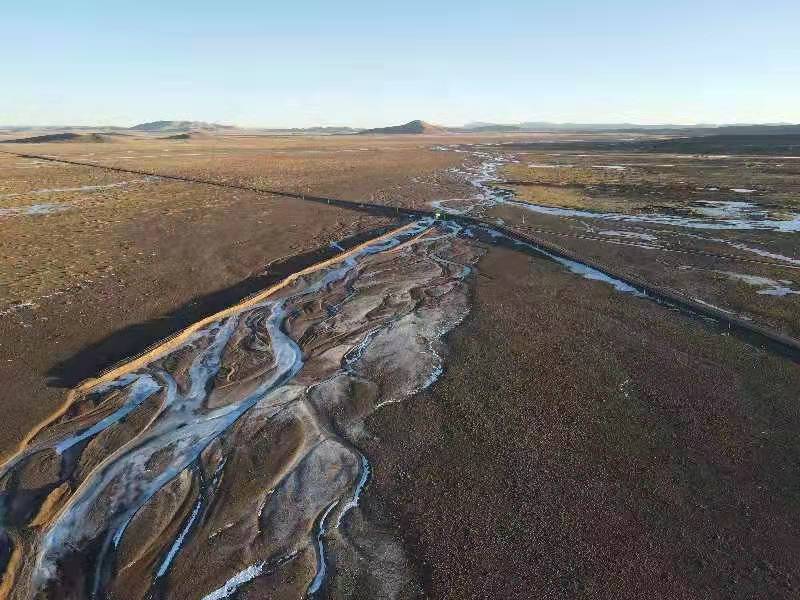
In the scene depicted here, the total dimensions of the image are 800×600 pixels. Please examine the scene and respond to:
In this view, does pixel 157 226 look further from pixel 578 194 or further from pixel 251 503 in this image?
pixel 578 194

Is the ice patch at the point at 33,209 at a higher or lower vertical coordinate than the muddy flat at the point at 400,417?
lower

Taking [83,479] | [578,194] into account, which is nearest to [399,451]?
[83,479]

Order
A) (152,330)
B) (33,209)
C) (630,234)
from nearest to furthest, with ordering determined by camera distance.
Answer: (152,330)
(630,234)
(33,209)

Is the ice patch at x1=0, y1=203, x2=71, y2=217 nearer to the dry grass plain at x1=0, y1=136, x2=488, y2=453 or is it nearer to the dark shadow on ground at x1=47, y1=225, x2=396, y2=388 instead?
the dry grass plain at x1=0, y1=136, x2=488, y2=453

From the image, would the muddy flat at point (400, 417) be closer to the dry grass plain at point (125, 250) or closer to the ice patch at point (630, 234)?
the dry grass plain at point (125, 250)

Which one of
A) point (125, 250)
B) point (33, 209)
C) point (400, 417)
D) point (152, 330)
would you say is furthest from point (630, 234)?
point (33, 209)

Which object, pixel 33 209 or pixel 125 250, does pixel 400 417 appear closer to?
pixel 125 250

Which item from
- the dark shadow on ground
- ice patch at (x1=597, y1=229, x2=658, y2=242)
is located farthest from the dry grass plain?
ice patch at (x1=597, y1=229, x2=658, y2=242)


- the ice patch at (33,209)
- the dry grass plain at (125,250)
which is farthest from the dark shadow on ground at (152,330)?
the ice patch at (33,209)
